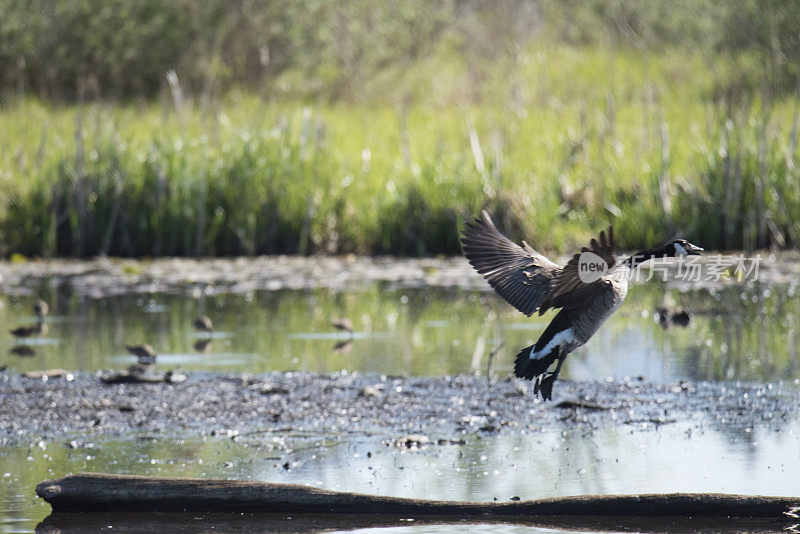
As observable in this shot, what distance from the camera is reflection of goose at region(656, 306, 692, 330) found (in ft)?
31.3

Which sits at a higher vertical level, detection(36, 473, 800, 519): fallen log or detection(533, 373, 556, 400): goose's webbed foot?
detection(533, 373, 556, 400): goose's webbed foot

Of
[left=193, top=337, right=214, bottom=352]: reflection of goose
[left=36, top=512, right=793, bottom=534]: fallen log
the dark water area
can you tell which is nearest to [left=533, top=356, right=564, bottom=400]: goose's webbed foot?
the dark water area

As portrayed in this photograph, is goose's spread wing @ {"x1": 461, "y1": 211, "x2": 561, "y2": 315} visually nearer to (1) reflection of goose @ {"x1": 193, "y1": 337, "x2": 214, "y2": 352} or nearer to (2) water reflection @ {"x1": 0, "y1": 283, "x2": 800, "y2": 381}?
(2) water reflection @ {"x1": 0, "y1": 283, "x2": 800, "y2": 381}

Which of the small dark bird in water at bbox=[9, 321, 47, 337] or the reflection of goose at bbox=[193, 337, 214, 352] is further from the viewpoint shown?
the small dark bird in water at bbox=[9, 321, 47, 337]

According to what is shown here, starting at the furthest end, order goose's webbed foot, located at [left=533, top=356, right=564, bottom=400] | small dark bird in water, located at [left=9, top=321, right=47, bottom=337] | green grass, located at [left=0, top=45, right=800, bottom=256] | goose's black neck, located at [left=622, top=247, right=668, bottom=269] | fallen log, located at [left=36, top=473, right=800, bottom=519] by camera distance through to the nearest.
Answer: green grass, located at [left=0, top=45, right=800, bottom=256]
small dark bird in water, located at [left=9, top=321, right=47, bottom=337]
goose's webbed foot, located at [left=533, top=356, right=564, bottom=400]
goose's black neck, located at [left=622, top=247, right=668, bottom=269]
fallen log, located at [left=36, top=473, right=800, bottom=519]

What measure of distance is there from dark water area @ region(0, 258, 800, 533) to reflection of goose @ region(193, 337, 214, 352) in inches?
1.2

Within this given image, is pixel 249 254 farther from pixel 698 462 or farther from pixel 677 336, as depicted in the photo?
pixel 698 462

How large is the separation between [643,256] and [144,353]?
401 cm

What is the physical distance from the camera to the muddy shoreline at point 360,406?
6340 mm

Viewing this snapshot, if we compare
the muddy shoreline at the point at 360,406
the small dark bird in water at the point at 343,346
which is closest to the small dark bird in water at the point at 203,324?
the small dark bird in water at the point at 343,346

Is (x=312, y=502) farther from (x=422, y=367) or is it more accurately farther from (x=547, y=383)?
(x=422, y=367)

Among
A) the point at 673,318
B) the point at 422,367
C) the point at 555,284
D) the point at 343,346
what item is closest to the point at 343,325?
the point at 343,346

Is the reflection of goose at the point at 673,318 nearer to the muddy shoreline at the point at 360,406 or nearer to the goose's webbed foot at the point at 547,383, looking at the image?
the muddy shoreline at the point at 360,406

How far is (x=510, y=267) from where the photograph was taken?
623cm
